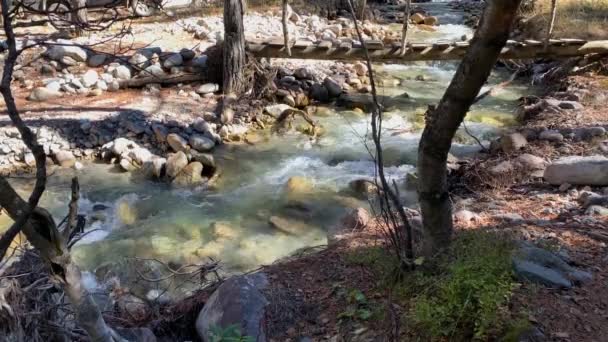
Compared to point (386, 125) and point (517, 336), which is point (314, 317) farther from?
point (386, 125)

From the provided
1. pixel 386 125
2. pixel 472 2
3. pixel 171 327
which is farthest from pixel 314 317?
pixel 472 2

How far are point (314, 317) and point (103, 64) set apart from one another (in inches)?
288

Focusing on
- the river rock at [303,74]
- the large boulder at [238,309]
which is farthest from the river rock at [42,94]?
the large boulder at [238,309]

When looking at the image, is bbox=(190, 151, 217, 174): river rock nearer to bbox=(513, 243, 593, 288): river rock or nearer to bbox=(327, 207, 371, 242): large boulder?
bbox=(327, 207, 371, 242): large boulder

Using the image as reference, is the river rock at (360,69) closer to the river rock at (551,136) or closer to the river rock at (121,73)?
the river rock at (121,73)

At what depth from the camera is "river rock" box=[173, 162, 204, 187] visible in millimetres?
6520

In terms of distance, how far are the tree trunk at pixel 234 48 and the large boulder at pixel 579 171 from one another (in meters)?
4.98

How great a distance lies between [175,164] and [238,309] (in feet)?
12.8

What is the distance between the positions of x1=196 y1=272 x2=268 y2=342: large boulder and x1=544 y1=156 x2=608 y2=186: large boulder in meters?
2.95

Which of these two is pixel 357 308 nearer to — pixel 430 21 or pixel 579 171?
pixel 579 171

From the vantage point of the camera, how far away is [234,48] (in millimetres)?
8352

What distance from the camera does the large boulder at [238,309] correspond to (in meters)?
2.92

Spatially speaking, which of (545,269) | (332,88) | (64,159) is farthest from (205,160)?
(545,269)

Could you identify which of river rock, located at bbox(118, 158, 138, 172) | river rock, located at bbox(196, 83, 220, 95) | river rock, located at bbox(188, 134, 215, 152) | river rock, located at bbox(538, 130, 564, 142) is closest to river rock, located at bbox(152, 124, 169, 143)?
river rock, located at bbox(188, 134, 215, 152)
